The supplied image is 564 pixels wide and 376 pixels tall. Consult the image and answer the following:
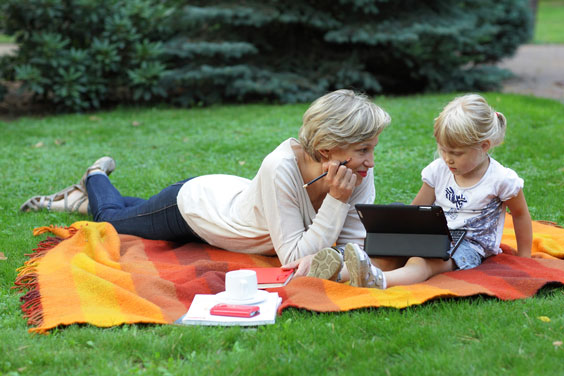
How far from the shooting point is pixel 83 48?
9.21 meters

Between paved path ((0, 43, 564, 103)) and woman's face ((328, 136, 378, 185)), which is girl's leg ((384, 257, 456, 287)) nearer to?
woman's face ((328, 136, 378, 185))

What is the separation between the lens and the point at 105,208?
458 cm

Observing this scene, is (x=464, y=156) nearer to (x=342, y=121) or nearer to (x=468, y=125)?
(x=468, y=125)

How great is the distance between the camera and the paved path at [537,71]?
1048cm

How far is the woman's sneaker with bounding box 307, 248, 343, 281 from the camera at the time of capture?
3.26 meters

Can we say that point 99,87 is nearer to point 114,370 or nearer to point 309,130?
point 309,130

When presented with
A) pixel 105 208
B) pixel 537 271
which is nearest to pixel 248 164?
pixel 105 208

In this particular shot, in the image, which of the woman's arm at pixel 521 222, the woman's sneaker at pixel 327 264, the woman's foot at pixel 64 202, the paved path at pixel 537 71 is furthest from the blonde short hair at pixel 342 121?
the paved path at pixel 537 71

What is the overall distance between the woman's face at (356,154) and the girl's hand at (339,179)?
4 cm

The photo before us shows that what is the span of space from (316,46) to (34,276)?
6705 millimetres

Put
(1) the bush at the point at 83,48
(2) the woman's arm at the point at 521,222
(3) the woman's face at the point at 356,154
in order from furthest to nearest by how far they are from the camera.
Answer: (1) the bush at the point at 83,48 → (2) the woman's arm at the point at 521,222 → (3) the woman's face at the point at 356,154

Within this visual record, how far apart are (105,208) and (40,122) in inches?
175

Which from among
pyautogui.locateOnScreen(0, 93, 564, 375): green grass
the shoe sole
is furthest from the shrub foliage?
the shoe sole

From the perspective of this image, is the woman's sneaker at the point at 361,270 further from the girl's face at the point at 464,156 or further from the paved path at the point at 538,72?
the paved path at the point at 538,72
